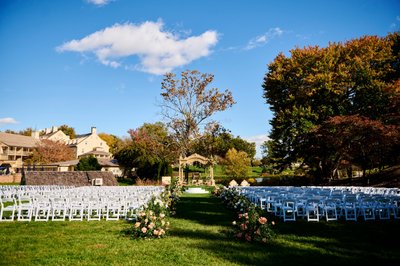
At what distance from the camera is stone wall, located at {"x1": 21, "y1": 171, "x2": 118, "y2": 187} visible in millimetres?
24688

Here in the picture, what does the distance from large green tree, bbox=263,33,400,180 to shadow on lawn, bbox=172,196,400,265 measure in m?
17.6

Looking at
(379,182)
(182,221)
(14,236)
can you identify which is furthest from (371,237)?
(379,182)

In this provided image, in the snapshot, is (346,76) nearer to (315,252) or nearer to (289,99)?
(289,99)

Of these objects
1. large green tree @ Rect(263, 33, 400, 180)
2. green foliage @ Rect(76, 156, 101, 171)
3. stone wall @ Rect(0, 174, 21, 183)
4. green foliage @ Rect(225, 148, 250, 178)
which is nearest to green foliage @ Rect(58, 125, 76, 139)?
stone wall @ Rect(0, 174, 21, 183)

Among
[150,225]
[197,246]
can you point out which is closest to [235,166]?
[150,225]

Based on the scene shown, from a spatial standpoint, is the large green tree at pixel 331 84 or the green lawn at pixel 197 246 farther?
the large green tree at pixel 331 84

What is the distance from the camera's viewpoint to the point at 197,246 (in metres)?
7.19

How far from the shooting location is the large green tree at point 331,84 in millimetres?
25766

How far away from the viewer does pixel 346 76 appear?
2566cm

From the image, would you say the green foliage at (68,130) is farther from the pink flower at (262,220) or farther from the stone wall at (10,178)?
the pink flower at (262,220)

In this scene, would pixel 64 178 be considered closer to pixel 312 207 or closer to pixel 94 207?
pixel 94 207

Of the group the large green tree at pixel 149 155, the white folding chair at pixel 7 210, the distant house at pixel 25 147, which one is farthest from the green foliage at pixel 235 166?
the white folding chair at pixel 7 210

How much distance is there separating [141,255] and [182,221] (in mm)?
4552

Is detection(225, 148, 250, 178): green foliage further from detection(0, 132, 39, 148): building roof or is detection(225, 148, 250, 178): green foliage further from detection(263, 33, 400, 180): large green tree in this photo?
detection(0, 132, 39, 148): building roof
